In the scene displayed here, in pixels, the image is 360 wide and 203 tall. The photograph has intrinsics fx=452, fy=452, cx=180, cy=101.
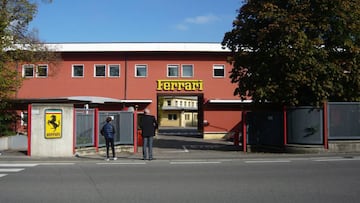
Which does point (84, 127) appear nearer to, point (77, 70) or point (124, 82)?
point (124, 82)

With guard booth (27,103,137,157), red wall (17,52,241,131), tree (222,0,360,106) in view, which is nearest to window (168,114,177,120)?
red wall (17,52,241,131)

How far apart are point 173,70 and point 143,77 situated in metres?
2.57

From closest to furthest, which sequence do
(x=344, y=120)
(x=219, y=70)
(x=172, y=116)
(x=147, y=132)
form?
1. (x=147, y=132)
2. (x=344, y=120)
3. (x=219, y=70)
4. (x=172, y=116)

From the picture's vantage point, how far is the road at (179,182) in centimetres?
901

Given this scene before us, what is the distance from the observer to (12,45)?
22.7 m

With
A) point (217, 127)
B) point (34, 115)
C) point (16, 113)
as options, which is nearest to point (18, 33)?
point (16, 113)

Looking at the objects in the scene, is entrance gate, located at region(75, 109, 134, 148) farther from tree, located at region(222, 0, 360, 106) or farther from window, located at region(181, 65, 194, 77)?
window, located at region(181, 65, 194, 77)

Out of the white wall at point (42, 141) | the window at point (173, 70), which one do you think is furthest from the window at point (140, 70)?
the white wall at point (42, 141)

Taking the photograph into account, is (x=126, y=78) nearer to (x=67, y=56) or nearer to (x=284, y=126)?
(x=67, y=56)

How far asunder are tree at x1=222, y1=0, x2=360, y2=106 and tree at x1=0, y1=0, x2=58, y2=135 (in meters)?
11.4

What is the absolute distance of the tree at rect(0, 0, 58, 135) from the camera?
22.0 metres

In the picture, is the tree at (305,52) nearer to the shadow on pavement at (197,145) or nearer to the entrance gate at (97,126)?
the shadow on pavement at (197,145)

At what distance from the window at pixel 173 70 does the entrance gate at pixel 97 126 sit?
15920mm

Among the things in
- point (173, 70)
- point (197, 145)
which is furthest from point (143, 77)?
point (197, 145)
